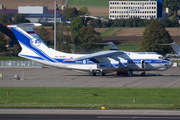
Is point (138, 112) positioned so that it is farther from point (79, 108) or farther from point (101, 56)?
Result: point (101, 56)

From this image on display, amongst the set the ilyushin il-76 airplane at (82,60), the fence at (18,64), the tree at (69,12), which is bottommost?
the fence at (18,64)

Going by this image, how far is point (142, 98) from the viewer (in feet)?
69.6

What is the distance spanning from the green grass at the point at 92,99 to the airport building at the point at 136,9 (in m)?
144

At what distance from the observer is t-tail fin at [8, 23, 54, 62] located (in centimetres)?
3831

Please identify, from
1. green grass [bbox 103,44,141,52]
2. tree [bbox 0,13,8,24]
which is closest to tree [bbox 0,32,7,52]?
tree [bbox 0,13,8,24]

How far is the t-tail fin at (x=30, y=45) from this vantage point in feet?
126

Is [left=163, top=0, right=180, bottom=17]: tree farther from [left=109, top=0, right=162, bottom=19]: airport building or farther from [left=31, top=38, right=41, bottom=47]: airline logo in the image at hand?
[left=31, top=38, right=41, bottom=47]: airline logo

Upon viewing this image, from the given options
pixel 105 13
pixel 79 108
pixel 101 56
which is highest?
pixel 105 13

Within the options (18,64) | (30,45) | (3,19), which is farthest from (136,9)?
(30,45)

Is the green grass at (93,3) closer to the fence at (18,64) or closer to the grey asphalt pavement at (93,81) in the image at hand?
the fence at (18,64)

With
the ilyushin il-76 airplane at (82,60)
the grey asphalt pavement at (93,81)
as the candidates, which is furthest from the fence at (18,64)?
the grey asphalt pavement at (93,81)
